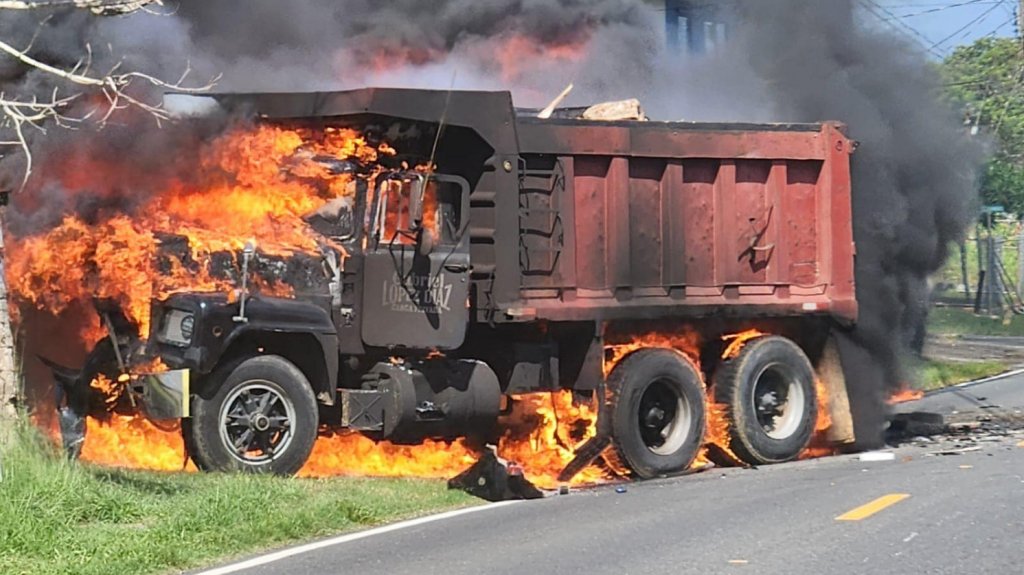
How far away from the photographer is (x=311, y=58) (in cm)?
1714

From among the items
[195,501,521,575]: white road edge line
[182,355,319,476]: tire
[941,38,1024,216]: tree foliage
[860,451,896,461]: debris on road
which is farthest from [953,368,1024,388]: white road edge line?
[941,38,1024,216]: tree foliage

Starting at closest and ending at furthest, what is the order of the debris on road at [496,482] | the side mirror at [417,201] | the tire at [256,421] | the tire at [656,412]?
the tire at [256,421]
the debris on road at [496,482]
the side mirror at [417,201]
the tire at [656,412]

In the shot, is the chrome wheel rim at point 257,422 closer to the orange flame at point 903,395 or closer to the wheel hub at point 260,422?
the wheel hub at point 260,422

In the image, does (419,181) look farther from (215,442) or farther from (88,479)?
(88,479)

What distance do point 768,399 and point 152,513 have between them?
6.30 metres

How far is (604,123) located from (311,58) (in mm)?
6244

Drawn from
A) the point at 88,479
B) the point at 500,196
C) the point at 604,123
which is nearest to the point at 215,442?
the point at 88,479

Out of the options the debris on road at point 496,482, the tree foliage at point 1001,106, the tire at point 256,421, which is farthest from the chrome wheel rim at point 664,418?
the tree foliage at point 1001,106

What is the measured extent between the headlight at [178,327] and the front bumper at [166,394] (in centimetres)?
30

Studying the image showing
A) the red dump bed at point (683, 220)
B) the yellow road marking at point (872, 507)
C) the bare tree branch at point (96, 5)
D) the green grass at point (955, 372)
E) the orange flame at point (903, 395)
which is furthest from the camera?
the green grass at point (955, 372)

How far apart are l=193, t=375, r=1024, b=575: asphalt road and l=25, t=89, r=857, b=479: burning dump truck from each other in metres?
1.37

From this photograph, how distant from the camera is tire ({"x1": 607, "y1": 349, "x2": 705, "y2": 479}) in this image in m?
11.8

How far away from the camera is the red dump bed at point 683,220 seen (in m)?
11.9

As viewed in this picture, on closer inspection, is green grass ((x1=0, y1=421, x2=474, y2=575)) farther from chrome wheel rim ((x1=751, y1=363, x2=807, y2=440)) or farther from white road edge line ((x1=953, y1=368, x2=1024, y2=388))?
white road edge line ((x1=953, y1=368, x2=1024, y2=388))
